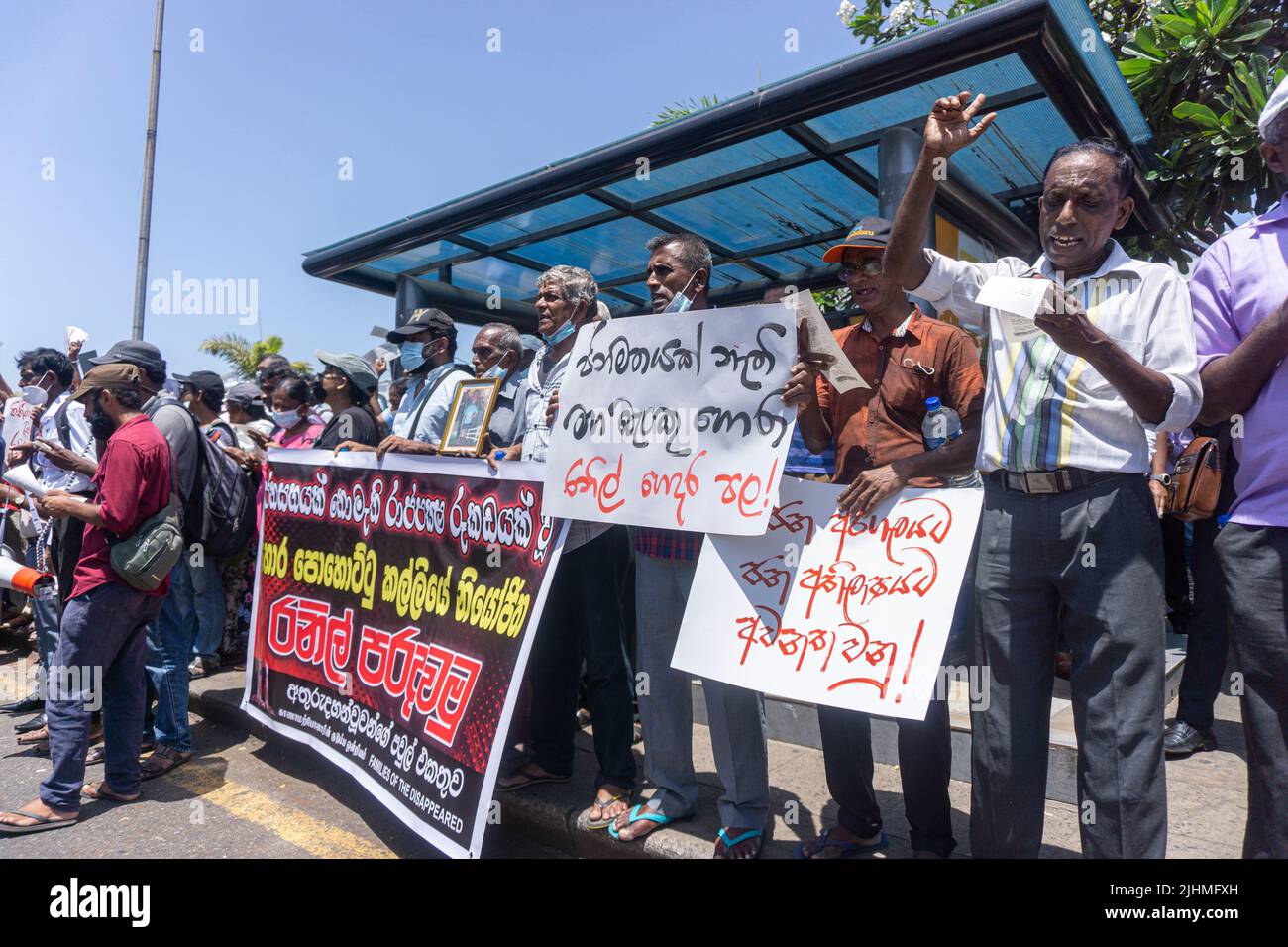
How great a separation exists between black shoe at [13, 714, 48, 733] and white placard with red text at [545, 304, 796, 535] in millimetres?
3923

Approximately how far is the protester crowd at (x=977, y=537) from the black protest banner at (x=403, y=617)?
0.24 meters

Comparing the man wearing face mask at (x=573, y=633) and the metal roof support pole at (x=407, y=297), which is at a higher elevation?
the metal roof support pole at (x=407, y=297)

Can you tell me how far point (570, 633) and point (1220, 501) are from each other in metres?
3.00

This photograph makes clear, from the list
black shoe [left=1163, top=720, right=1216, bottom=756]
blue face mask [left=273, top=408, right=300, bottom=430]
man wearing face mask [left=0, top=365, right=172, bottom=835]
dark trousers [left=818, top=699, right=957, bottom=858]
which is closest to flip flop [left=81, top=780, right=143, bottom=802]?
man wearing face mask [left=0, top=365, right=172, bottom=835]

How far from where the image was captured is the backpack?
4547 millimetres

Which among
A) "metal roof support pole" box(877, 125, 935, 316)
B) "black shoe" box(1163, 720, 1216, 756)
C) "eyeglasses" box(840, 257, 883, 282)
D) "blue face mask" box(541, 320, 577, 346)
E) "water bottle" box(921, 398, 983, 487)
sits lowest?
"black shoe" box(1163, 720, 1216, 756)

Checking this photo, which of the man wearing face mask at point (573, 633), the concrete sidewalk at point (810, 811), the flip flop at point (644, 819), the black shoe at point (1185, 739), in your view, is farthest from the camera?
the black shoe at point (1185, 739)

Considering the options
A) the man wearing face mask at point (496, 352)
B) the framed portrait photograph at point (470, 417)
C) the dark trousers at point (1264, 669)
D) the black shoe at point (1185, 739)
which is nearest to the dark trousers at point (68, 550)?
the framed portrait photograph at point (470, 417)

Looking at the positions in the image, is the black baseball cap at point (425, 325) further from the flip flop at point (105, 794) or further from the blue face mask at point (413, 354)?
the flip flop at point (105, 794)

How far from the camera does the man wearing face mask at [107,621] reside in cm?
365

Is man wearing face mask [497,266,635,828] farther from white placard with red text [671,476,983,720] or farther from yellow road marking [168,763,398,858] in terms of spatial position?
white placard with red text [671,476,983,720]
